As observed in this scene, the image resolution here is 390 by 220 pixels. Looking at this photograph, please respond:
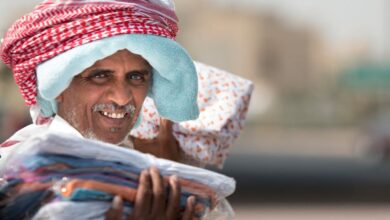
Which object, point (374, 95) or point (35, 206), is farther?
point (374, 95)

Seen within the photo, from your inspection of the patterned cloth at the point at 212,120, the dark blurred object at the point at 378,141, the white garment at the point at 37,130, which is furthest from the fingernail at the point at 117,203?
the dark blurred object at the point at 378,141

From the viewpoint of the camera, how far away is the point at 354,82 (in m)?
62.3

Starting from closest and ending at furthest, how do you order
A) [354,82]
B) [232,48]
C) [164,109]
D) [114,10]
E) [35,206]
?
[35,206], [114,10], [164,109], [354,82], [232,48]

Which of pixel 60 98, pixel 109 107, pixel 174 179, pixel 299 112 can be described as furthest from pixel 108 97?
pixel 299 112

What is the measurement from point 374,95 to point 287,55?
11.8 meters

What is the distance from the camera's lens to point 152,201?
2289 mm

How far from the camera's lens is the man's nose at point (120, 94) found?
8.89 ft

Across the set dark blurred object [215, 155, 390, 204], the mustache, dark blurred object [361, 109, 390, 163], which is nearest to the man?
the mustache

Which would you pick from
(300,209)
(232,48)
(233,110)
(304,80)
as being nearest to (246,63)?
(232,48)

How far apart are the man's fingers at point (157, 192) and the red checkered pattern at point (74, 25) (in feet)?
1.37

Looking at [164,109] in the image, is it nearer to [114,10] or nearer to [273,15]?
[114,10]

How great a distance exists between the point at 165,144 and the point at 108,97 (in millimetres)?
806

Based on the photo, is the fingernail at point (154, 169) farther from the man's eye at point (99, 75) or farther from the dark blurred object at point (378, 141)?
the dark blurred object at point (378, 141)

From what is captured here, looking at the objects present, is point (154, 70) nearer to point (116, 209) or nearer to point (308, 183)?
point (116, 209)
